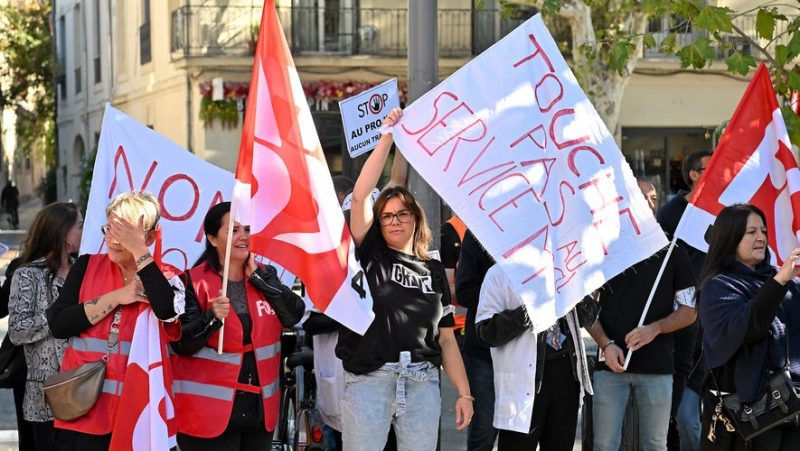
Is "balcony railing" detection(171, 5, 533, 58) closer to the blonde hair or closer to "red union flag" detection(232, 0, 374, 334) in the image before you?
"red union flag" detection(232, 0, 374, 334)

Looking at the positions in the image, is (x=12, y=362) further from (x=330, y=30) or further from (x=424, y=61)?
(x=330, y=30)

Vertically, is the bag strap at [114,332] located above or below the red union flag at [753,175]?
below

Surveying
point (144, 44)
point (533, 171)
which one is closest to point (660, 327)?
point (533, 171)

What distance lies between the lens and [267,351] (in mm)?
5465

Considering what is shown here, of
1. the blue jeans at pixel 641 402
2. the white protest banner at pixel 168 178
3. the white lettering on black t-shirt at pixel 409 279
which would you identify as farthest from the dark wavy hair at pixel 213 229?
the blue jeans at pixel 641 402

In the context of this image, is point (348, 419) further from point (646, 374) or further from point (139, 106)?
point (139, 106)

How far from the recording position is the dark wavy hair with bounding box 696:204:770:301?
543 cm

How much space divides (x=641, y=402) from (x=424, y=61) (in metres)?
2.79

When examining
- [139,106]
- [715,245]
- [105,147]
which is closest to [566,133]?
[715,245]

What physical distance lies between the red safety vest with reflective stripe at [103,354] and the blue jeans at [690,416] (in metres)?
3.60

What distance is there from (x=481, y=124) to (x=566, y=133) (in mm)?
443

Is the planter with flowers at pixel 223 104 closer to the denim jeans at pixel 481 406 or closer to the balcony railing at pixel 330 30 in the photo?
the balcony railing at pixel 330 30

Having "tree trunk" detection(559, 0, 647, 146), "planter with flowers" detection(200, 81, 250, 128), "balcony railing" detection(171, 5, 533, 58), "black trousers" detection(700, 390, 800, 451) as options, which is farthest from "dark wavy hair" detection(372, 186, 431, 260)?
"balcony railing" detection(171, 5, 533, 58)

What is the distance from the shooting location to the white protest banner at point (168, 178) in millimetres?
6547
